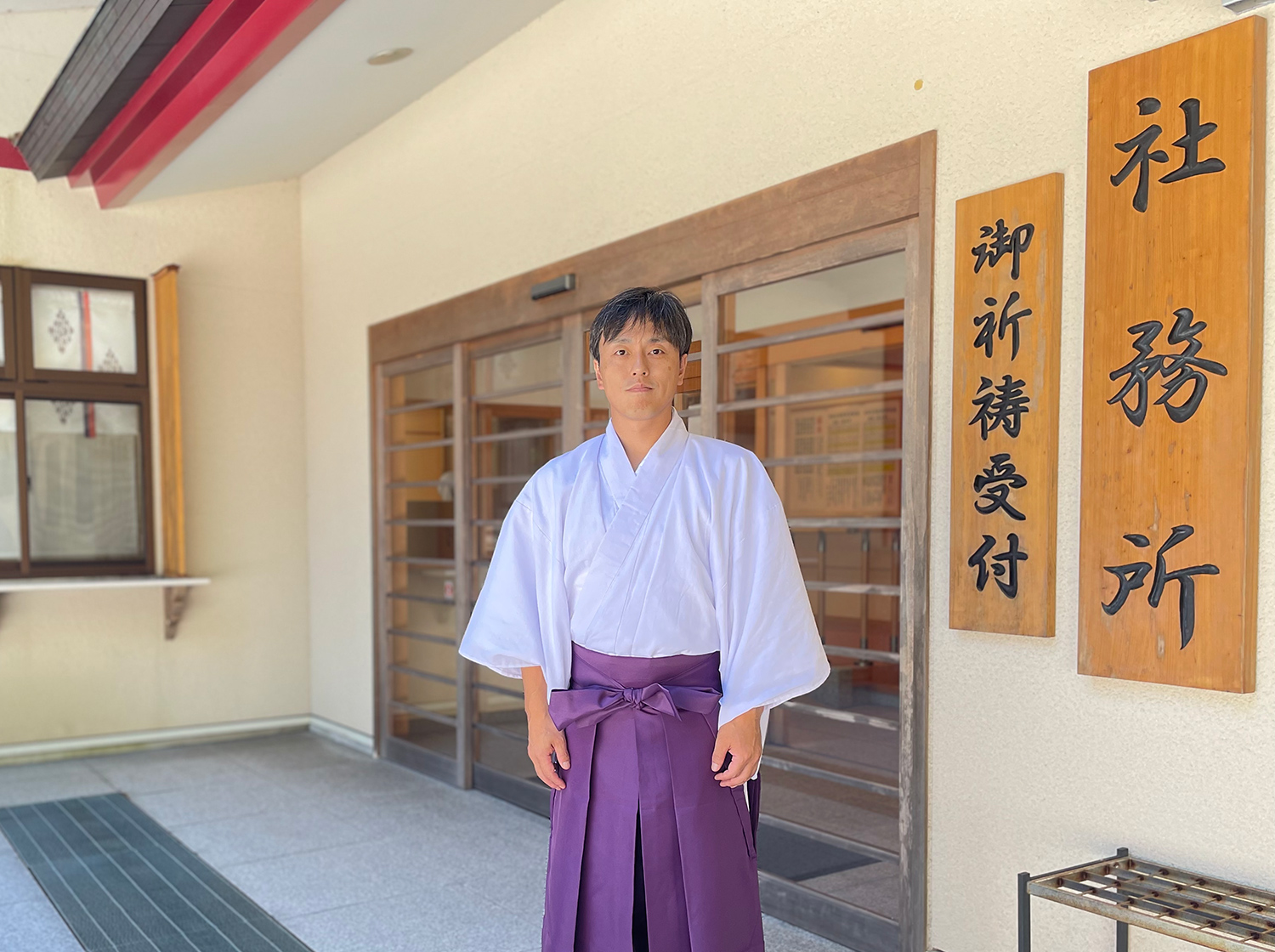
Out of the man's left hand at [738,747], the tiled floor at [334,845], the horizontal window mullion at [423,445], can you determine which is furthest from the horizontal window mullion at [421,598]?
the man's left hand at [738,747]

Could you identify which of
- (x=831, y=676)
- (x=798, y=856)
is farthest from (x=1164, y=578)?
(x=798, y=856)

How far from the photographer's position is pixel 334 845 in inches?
156

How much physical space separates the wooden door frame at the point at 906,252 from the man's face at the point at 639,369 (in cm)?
99

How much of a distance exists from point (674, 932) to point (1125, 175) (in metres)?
1.70

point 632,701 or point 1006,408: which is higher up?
point 1006,408

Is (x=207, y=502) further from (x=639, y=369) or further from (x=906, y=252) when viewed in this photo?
(x=639, y=369)

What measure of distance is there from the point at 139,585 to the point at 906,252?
4.31 meters

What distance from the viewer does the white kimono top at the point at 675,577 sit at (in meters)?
1.89

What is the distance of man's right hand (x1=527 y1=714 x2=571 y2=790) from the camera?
6.44 feet

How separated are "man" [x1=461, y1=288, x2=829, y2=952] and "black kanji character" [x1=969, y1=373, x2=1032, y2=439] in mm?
767

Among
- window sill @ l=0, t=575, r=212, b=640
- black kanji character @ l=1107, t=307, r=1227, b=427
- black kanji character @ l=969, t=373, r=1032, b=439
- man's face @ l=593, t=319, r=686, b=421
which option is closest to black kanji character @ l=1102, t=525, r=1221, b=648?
black kanji character @ l=1107, t=307, r=1227, b=427

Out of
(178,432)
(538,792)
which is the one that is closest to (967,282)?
(538,792)

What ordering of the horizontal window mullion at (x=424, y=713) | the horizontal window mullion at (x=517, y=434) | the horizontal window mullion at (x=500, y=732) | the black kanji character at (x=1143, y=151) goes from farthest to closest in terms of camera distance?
the horizontal window mullion at (x=424, y=713) → the horizontal window mullion at (x=500, y=732) → the horizontal window mullion at (x=517, y=434) → the black kanji character at (x=1143, y=151)

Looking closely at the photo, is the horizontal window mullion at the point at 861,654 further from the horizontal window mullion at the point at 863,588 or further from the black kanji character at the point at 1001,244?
the black kanji character at the point at 1001,244
